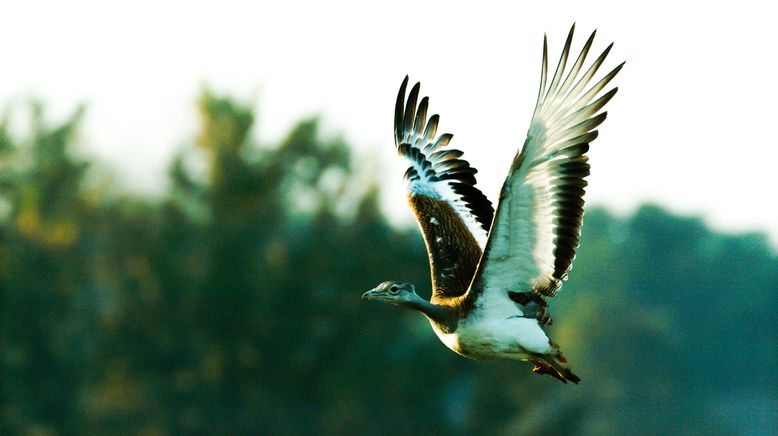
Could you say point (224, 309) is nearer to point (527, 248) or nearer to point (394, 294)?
point (394, 294)

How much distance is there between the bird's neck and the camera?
44.3 ft

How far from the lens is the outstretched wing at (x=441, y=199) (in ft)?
49.3

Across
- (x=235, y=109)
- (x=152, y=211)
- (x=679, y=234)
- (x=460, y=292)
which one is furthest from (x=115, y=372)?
(x=679, y=234)

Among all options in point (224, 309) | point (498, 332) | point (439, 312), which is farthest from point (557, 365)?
point (224, 309)

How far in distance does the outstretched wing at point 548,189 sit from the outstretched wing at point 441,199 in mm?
1611

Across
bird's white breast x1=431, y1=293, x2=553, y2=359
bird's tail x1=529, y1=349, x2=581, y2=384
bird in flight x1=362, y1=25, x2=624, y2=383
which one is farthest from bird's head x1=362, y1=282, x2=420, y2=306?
bird's tail x1=529, y1=349, x2=581, y2=384

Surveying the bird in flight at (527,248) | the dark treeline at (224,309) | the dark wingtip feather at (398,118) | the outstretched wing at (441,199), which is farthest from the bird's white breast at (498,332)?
the dark treeline at (224,309)

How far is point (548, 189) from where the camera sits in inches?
498

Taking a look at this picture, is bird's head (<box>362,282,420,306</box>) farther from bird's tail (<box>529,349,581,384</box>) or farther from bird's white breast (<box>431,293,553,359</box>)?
bird's tail (<box>529,349,581,384</box>)

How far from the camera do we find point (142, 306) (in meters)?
60.1

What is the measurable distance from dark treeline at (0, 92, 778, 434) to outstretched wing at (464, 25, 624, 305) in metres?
44.2

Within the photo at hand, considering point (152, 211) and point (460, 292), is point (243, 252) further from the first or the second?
point (460, 292)

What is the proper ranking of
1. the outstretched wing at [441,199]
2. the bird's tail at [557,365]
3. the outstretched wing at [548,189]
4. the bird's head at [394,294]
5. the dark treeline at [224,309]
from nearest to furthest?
the outstretched wing at [548,189] < the bird's tail at [557,365] < the bird's head at [394,294] < the outstretched wing at [441,199] < the dark treeline at [224,309]

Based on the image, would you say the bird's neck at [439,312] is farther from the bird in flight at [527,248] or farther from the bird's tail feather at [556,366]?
the bird's tail feather at [556,366]
